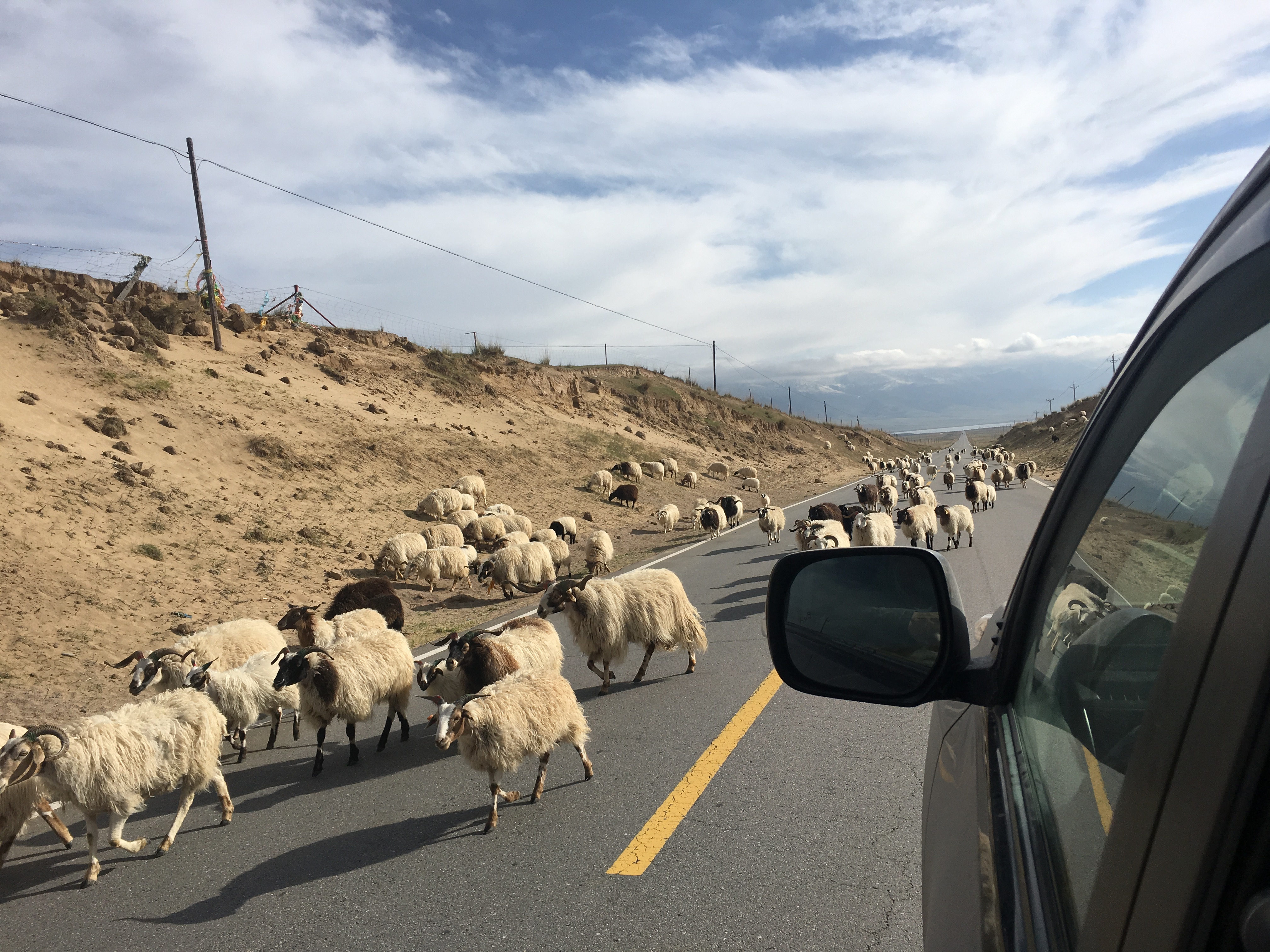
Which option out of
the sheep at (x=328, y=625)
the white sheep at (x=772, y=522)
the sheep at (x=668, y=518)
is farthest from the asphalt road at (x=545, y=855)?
the sheep at (x=668, y=518)

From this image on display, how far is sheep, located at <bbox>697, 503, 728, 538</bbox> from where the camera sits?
19.4 m

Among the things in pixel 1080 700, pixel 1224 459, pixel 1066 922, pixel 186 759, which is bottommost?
pixel 186 759

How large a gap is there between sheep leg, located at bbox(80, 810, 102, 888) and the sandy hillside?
409 centimetres

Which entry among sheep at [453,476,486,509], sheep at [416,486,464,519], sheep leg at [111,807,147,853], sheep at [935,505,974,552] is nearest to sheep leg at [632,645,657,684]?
sheep leg at [111,807,147,853]

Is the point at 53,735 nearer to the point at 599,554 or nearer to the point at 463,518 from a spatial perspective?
the point at 599,554

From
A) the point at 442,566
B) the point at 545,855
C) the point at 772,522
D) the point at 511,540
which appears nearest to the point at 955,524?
the point at 772,522

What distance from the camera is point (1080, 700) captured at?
1.44 meters

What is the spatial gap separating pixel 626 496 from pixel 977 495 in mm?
11431

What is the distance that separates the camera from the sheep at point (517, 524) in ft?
63.0

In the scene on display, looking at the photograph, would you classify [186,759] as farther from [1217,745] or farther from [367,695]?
[1217,745]

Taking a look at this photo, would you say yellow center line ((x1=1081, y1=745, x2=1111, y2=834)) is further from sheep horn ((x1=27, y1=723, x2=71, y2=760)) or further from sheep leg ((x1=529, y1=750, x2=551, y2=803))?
sheep horn ((x1=27, y1=723, x2=71, y2=760))

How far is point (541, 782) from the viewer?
205 inches

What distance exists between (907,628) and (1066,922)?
0.74m

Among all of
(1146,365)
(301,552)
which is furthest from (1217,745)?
(301,552)
